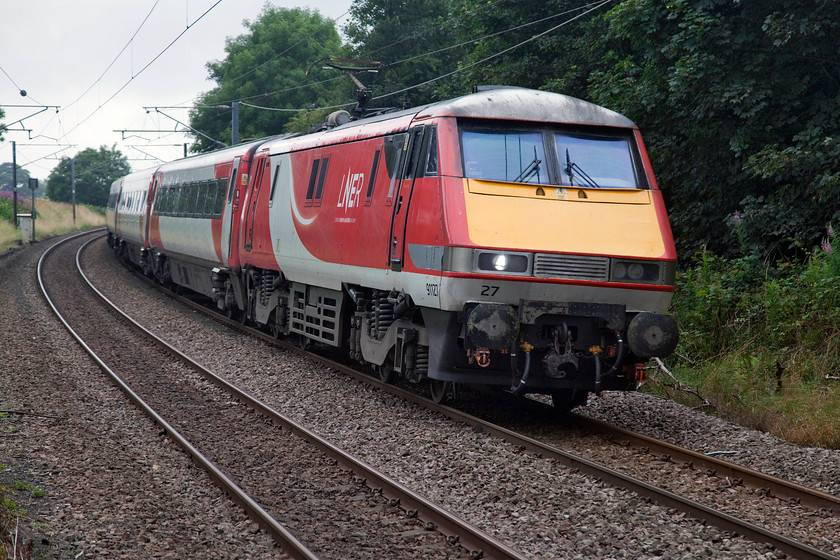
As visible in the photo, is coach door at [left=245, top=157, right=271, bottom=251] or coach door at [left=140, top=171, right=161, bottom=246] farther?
coach door at [left=140, top=171, right=161, bottom=246]

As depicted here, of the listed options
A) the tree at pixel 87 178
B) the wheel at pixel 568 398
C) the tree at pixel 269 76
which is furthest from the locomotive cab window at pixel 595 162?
the tree at pixel 87 178

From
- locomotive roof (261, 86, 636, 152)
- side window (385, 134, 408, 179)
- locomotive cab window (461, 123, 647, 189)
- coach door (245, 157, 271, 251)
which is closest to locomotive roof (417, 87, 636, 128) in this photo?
locomotive roof (261, 86, 636, 152)

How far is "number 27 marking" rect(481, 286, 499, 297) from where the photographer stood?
791 centimetres

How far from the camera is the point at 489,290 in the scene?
26.0ft

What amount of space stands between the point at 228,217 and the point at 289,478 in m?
9.89

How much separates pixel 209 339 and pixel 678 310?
7.42 metres

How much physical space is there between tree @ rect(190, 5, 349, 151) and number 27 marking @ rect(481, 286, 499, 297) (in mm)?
52980

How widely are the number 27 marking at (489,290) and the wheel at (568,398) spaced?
1637 mm

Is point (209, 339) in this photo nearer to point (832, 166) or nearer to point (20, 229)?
point (832, 166)

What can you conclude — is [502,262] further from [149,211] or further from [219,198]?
[149,211]

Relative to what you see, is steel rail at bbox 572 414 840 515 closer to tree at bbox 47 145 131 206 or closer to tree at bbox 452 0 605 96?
tree at bbox 452 0 605 96

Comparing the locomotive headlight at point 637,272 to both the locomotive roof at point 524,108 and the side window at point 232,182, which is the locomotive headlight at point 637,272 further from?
the side window at point 232,182

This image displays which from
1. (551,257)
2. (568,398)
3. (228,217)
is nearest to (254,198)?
(228,217)

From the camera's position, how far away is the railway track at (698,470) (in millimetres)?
5398
